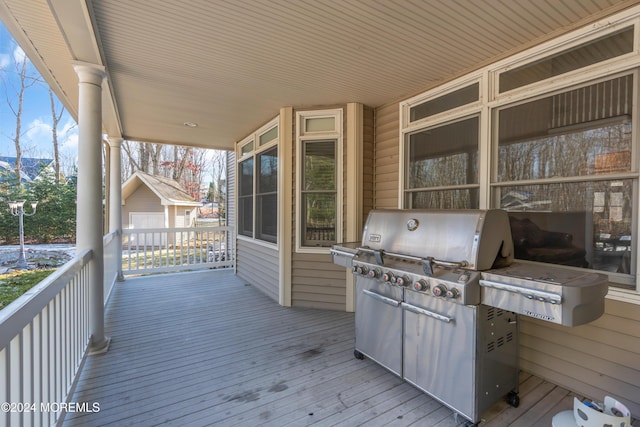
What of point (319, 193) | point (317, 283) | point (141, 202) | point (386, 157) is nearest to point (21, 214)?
point (319, 193)

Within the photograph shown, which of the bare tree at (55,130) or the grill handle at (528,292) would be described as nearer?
the grill handle at (528,292)

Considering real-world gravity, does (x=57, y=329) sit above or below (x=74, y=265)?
below

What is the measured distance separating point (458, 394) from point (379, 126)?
3.34 m

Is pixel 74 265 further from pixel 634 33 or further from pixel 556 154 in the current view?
pixel 634 33

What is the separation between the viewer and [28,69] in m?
3.11

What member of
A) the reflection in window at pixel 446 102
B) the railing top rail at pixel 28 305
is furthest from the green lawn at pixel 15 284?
Result: the reflection in window at pixel 446 102

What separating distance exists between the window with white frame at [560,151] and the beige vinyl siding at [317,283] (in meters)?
1.76

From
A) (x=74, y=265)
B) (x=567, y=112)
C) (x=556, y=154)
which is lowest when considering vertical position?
(x=74, y=265)

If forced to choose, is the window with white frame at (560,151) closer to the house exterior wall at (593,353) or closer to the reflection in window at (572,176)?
the reflection in window at (572,176)

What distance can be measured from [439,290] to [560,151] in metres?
1.64

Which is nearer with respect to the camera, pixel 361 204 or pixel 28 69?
pixel 28 69

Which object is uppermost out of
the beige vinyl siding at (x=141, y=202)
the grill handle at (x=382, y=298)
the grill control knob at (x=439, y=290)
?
the beige vinyl siding at (x=141, y=202)

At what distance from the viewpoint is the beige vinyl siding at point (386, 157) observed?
13.0ft

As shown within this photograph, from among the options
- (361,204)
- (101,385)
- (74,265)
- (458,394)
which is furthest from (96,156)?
(458,394)
